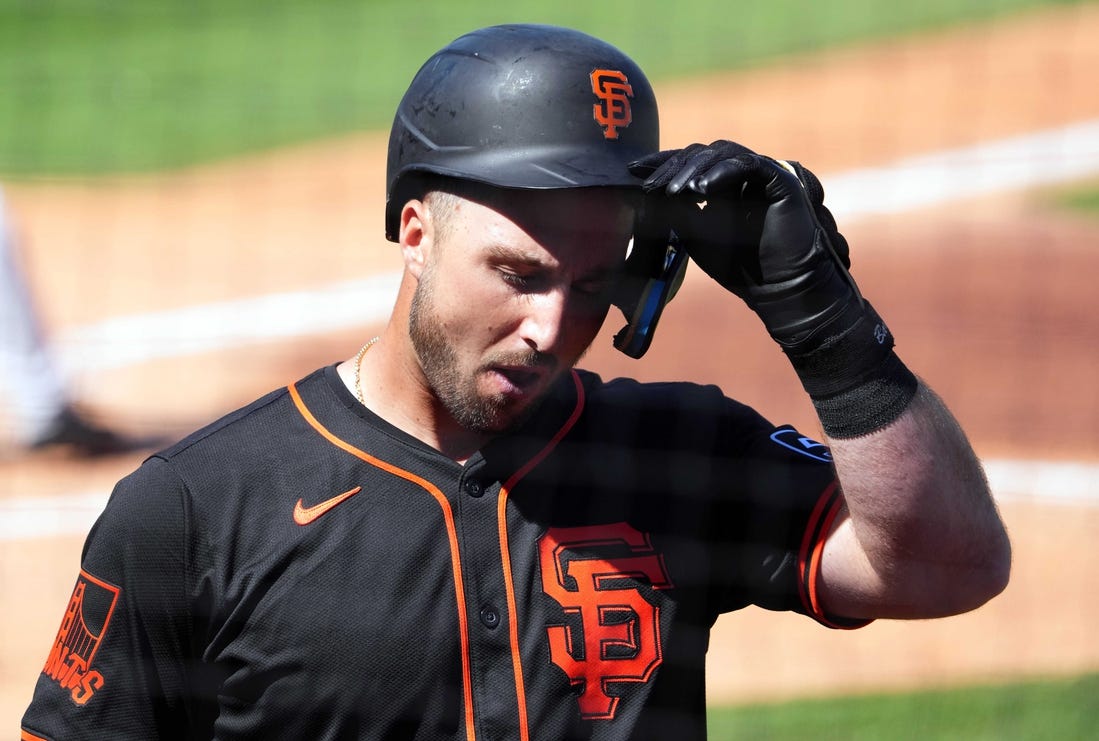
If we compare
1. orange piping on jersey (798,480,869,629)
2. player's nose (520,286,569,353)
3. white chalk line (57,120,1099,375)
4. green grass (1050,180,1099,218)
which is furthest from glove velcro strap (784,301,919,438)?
green grass (1050,180,1099,218)

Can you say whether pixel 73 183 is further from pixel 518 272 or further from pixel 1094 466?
pixel 518 272

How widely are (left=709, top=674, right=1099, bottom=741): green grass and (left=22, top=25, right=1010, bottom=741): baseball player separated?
238 cm

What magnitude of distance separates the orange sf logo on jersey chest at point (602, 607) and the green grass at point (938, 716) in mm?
2483

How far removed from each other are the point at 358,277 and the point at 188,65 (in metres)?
6.10

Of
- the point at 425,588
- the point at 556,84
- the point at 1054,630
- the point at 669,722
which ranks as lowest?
the point at 1054,630

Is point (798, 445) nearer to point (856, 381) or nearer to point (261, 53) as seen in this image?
point (856, 381)

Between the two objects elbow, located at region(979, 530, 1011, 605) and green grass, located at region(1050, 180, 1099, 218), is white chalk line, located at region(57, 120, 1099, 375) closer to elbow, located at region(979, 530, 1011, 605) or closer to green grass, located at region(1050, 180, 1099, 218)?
green grass, located at region(1050, 180, 1099, 218)

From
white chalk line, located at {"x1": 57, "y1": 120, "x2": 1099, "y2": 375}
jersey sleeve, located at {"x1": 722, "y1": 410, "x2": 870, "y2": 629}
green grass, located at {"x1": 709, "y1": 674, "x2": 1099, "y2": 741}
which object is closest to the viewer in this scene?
jersey sleeve, located at {"x1": 722, "y1": 410, "x2": 870, "y2": 629}

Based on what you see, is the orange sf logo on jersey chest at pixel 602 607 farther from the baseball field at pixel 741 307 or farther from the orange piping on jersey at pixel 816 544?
the baseball field at pixel 741 307

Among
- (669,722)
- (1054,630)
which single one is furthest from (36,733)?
(1054,630)

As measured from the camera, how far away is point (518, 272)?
6.79ft

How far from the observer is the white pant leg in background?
7.01 metres

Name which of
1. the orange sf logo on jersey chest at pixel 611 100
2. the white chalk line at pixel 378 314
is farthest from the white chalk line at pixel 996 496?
the orange sf logo on jersey chest at pixel 611 100

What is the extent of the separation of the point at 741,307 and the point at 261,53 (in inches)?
321
